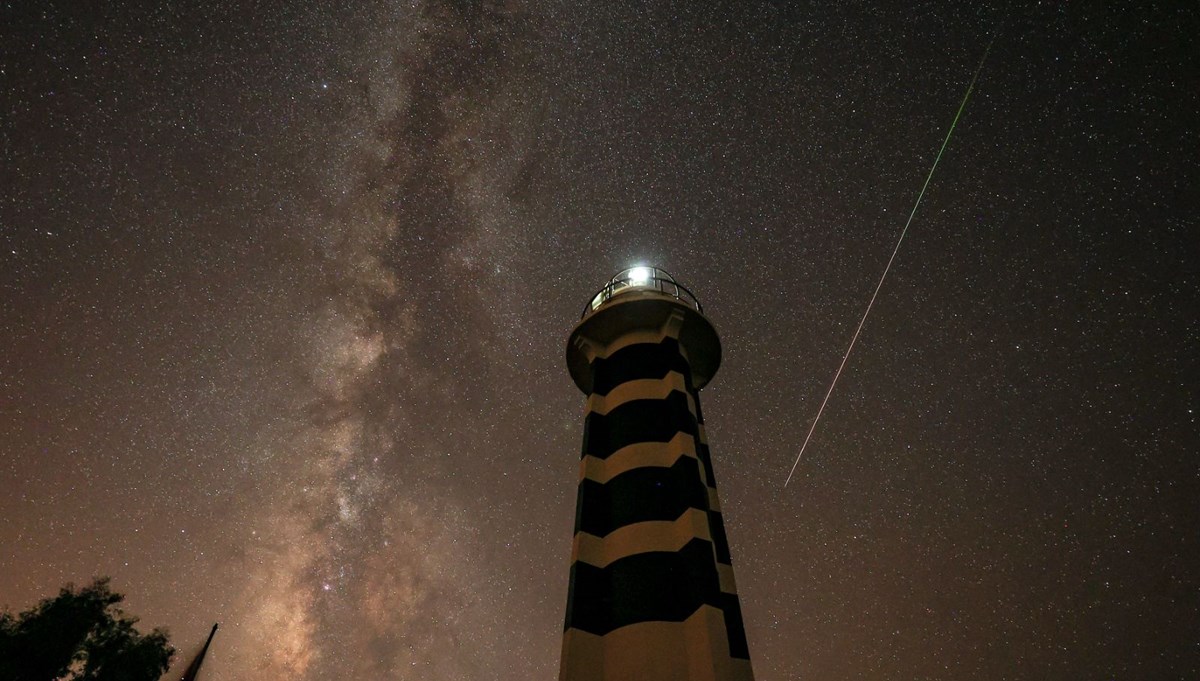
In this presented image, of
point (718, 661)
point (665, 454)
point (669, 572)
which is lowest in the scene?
point (718, 661)

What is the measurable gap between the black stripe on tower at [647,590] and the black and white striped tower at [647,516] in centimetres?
2

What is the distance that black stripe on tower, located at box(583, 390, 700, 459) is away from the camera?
11117 millimetres

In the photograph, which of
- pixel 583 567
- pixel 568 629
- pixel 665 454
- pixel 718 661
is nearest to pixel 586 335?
pixel 665 454

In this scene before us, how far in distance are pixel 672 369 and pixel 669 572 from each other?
13.5 feet

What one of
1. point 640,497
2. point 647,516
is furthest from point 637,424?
point 647,516

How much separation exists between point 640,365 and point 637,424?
5.14 feet

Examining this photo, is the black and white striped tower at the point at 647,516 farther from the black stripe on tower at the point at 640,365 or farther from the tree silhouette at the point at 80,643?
the tree silhouette at the point at 80,643

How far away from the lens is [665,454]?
10.8 metres

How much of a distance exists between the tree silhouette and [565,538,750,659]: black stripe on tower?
18985 mm

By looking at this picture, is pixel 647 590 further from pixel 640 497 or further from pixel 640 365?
pixel 640 365

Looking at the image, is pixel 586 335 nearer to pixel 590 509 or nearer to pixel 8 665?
pixel 590 509

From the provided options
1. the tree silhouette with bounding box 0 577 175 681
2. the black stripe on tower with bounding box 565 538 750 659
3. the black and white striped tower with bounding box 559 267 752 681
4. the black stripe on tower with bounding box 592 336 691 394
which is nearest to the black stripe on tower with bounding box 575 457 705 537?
the black and white striped tower with bounding box 559 267 752 681

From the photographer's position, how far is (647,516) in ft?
32.9

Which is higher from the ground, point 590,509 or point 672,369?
point 672,369
